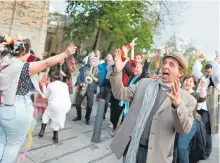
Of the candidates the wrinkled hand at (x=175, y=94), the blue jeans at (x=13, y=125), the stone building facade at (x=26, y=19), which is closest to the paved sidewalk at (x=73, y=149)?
the blue jeans at (x=13, y=125)

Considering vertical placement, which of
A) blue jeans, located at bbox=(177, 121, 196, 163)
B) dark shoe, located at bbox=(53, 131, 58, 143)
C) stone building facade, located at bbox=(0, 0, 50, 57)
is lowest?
dark shoe, located at bbox=(53, 131, 58, 143)

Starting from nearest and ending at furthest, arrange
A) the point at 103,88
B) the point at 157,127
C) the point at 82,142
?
1. the point at 157,127
2. the point at 82,142
3. the point at 103,88

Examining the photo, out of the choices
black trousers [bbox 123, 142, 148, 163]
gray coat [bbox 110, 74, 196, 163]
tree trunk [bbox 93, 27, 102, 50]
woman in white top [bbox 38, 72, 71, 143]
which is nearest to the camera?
gray coat [bbox 110, 74, 196, 163]

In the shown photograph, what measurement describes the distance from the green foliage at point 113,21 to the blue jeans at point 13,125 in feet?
59.6

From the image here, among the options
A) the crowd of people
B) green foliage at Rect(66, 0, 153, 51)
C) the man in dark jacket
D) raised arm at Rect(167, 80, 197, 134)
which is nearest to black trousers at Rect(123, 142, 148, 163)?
the crowd of people

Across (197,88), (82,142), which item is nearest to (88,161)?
(82,142)

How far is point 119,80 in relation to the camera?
238 centimetres

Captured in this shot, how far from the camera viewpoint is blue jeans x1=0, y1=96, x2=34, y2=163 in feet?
9.98

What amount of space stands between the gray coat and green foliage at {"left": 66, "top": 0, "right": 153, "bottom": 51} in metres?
18.7

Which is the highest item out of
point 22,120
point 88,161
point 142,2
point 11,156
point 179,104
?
point 142,2

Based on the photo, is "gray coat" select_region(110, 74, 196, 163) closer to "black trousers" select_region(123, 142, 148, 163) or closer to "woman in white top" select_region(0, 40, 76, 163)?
"black trousers" select_region(123, 142, 148, 163)

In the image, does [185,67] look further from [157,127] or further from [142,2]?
[142,2]

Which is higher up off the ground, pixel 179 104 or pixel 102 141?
pixel 179 104

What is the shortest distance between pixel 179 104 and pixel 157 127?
0.37 m
